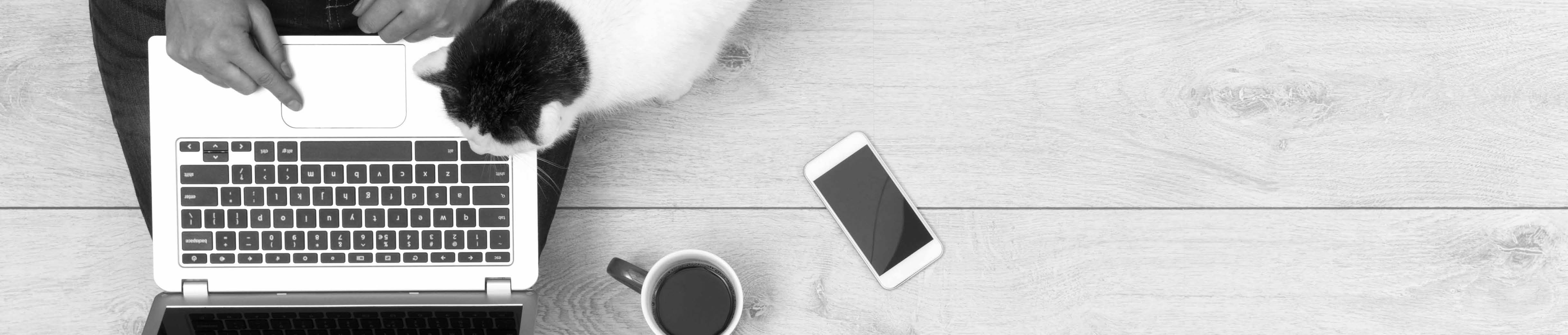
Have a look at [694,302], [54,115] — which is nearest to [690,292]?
[694,302]

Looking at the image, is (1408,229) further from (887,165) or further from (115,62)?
(115,62)

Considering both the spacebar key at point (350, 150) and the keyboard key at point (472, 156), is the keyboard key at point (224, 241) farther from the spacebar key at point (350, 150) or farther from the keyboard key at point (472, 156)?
the keyboard key at point (472, 156)

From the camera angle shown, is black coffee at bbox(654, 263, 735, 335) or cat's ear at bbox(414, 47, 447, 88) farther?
black coffee at bbox(654, 263, 735, 335)

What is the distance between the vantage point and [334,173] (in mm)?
807

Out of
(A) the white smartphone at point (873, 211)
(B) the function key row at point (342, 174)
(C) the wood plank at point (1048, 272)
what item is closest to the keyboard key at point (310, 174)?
(B) the function key row at point (342, 174)

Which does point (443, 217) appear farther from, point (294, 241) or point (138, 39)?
point (138, 39)

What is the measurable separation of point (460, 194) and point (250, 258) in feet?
0.69

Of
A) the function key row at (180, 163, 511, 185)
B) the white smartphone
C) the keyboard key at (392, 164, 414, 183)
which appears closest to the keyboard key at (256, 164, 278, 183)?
the function key row at (180, 163, 511, 185)

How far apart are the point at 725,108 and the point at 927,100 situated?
22 centimetres

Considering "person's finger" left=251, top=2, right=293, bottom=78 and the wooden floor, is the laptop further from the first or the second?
the wooden floor

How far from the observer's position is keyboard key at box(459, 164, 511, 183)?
0.81 m

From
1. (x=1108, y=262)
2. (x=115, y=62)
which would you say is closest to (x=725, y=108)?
(x=1108, y=262)

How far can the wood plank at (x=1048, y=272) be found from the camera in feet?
3.05

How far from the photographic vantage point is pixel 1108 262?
965mm
